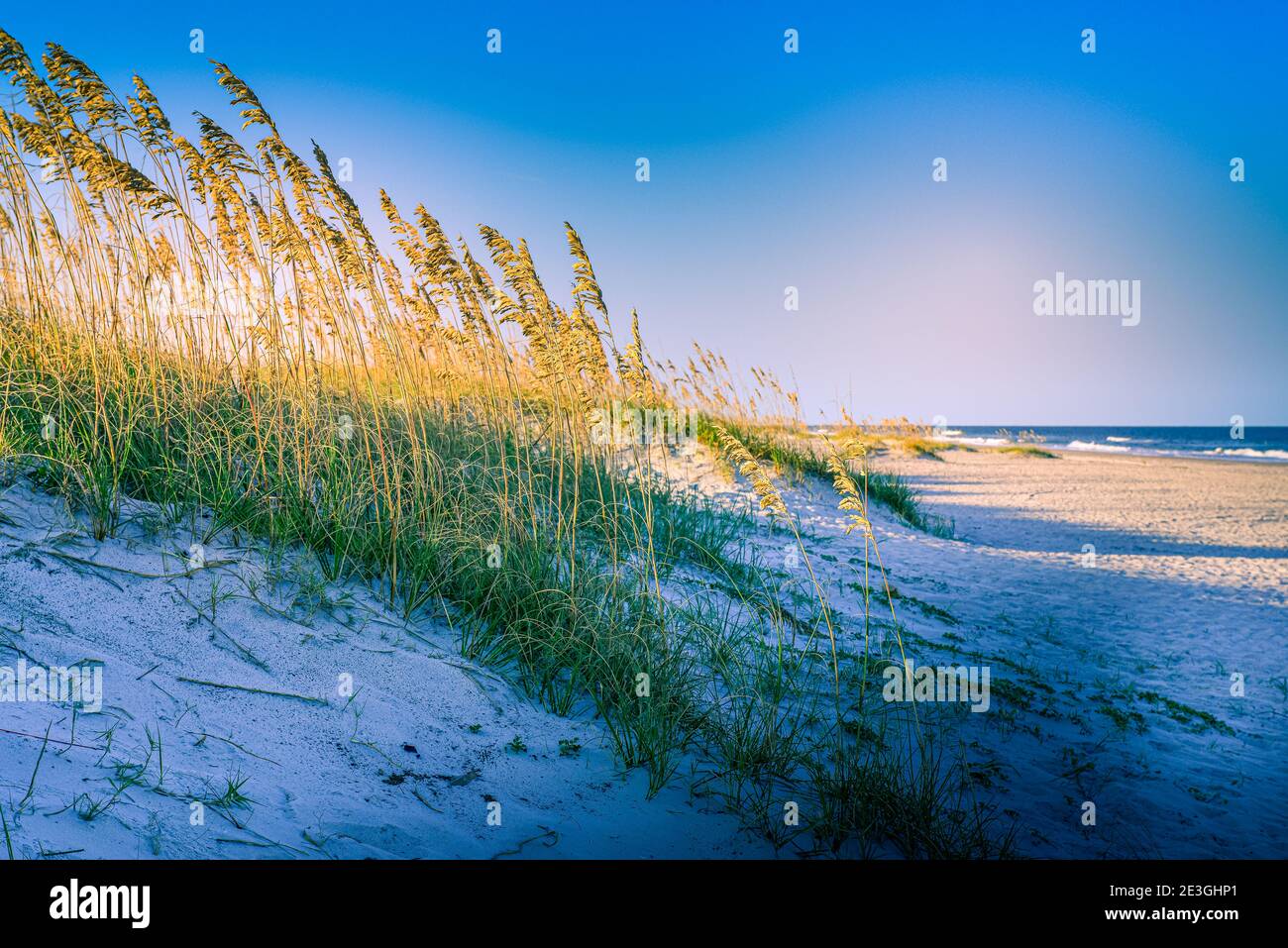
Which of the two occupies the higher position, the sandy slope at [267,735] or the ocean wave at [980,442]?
the ocean wave at [980,442]

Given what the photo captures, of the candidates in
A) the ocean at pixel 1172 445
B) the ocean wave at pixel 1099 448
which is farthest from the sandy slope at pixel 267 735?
the ocean wave at pixel 1099 448

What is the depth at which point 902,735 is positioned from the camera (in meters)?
3.21

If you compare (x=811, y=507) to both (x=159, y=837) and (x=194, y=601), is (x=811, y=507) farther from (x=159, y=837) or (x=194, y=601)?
(x=159, y=837)

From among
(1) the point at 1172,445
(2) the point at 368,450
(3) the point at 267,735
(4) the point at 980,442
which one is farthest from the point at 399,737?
(1) the point at 1172,445

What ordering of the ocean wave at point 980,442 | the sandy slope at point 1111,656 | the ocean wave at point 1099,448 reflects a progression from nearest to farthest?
the sandy slope at point 1111,656
the ocean wave at point 980,442
the ocean wave at point 1099,448

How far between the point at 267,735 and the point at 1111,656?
5199mm

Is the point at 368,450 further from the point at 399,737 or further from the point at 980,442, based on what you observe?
the point at 980,442

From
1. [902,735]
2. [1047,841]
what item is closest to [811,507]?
[902,735]

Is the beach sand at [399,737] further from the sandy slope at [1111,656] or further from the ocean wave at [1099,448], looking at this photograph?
the ocean wave at [1099,448]

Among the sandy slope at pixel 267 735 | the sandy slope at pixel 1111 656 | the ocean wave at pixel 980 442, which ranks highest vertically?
the ocean wave at pixel 980 442

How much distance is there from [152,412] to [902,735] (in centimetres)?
433

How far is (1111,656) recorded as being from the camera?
4.81 metres

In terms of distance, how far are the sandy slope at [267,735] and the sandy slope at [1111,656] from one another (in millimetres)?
1657

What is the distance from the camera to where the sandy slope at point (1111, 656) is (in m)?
2.81
